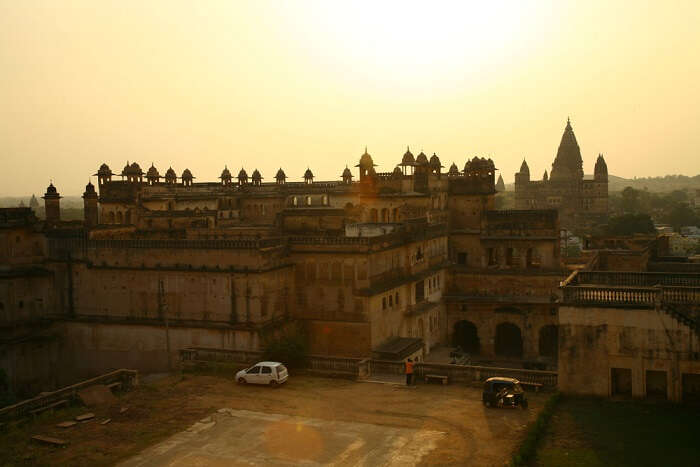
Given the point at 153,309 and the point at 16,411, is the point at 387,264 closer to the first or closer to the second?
the point at 153,309

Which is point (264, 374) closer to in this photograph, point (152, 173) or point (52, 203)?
point (52, 203)

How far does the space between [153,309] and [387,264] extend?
43.6ft

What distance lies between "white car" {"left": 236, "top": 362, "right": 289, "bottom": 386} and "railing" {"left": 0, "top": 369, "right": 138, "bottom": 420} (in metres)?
4.58

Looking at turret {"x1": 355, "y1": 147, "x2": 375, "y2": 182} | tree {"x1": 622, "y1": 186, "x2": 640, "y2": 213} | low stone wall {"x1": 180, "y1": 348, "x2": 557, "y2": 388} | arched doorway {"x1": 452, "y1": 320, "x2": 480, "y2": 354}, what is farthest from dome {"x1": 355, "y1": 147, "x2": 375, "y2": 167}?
tree {"x1": 622, "y1": 186, "x2": 640, "y2": 213}

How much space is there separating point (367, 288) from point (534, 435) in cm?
1712

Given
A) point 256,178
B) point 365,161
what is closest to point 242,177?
point 256,178

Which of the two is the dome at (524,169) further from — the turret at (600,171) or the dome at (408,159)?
the dome at (408,159)

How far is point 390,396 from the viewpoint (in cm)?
2689

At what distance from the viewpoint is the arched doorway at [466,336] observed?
51.7m

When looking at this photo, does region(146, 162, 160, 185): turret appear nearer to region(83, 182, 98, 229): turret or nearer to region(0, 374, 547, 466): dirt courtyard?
region(83, 182, 98, 229): turret

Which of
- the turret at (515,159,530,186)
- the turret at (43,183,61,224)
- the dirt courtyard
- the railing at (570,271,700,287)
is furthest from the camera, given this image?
the turret at (515,159,530,186)

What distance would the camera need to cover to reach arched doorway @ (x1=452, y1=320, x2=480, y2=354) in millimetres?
51719

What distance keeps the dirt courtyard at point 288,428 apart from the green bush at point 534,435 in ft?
1.46

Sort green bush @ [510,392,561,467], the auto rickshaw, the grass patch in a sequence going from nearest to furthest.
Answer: green bush @ [510,392,561,467] < the grass patch < the auto rickshaw
